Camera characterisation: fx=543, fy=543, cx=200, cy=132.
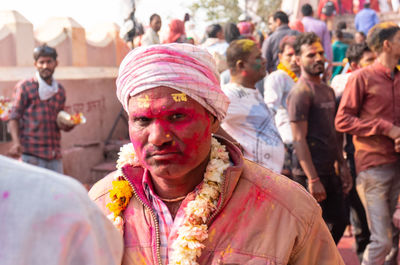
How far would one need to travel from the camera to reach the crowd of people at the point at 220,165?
949mm

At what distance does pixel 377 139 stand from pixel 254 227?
2.89 m

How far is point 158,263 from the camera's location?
2.09 meters

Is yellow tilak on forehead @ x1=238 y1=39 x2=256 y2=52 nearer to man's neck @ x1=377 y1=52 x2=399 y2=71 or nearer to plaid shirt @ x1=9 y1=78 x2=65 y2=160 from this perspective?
man's neck @ x1=377 y1=52 x2=399 y2=71

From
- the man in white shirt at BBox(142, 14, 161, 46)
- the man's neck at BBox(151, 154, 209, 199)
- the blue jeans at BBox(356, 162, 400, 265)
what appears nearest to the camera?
the man's neck at BBox(151, 154, 209, 199)

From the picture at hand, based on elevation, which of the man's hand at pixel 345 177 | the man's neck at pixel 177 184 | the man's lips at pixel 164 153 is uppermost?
the man's lips at pixel 164 153

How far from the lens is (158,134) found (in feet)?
7.00

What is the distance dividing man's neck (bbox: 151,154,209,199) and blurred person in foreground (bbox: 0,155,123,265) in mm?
1377

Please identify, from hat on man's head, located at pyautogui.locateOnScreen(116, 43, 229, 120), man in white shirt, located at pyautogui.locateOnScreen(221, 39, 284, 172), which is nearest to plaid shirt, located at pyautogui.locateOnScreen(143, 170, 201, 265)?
hat on man's head, located at pyautogui.locateOnScreen(116, 43, 229, 120)

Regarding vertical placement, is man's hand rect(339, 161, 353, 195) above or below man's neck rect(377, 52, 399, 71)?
below

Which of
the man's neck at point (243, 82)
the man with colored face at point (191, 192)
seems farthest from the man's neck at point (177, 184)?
the man's neck at point (243, 82)

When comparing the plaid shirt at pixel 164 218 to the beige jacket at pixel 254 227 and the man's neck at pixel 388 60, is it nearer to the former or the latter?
the beige jacket at pixel 254 227

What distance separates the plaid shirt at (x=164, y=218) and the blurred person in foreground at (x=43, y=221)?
4.15ft

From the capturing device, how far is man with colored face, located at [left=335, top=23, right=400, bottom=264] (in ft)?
14.9

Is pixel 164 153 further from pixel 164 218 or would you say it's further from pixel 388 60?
pixel 388 60
